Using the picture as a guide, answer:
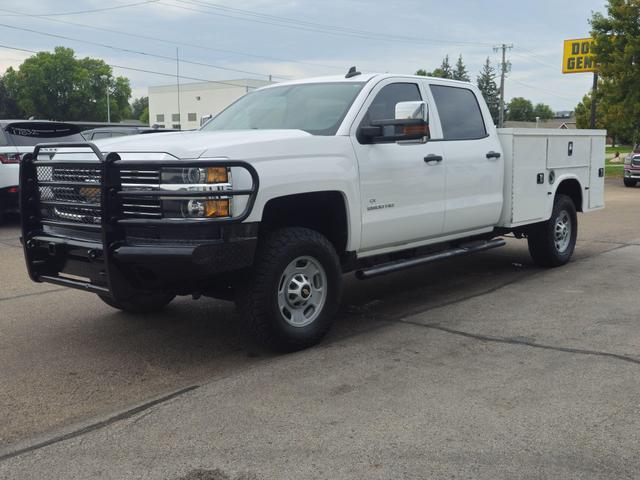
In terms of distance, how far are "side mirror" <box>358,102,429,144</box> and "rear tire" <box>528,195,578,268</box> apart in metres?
3.10

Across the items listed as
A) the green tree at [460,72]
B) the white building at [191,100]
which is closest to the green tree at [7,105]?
the white building at [191,100]

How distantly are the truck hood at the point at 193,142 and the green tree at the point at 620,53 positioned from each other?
25.4 m

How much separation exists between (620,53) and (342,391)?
1059 inches

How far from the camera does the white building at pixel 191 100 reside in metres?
99.6

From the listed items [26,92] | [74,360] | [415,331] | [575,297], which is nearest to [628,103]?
[575,297]

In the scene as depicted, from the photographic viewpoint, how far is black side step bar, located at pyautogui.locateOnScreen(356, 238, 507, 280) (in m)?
5.63

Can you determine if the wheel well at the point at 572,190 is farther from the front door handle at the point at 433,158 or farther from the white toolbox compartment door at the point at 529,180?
the front door handle at the point at 433,158

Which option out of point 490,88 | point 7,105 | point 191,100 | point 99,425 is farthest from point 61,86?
point 99,425

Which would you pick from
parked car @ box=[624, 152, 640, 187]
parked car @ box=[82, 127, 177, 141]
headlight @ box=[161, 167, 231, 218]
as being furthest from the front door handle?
parked car @ box=[624, 152, 640, 187]

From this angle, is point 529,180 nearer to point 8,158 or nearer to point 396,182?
point 396,182

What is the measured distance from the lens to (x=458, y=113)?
→ 6789 millimetres

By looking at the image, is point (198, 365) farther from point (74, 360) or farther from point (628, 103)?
point (628, 103)

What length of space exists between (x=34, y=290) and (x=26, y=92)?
9406cm

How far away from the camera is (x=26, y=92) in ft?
301
